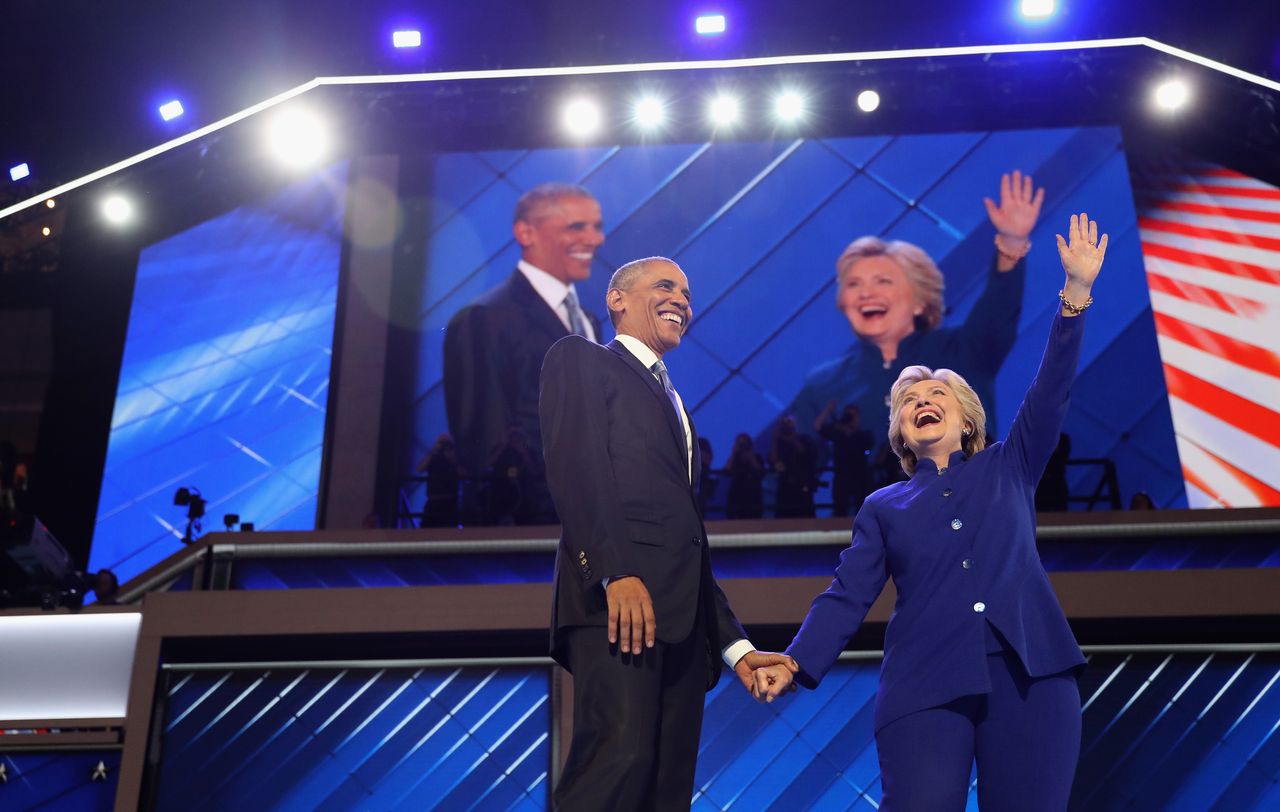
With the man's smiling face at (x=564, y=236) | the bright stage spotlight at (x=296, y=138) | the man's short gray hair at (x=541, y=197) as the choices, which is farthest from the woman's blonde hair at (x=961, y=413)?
the bright stage spotlight at (x=296, y=138)

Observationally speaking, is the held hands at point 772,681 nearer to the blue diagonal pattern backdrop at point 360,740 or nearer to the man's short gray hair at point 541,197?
the blue diagonal pattern backdrop at point 360,740

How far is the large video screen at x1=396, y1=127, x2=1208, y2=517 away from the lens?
813 centimetres

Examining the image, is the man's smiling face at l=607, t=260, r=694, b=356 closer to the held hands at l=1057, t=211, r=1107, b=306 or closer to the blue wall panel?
the held hands at l=1057, t=211, r=1107, b=306

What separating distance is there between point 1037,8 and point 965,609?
5976 mm

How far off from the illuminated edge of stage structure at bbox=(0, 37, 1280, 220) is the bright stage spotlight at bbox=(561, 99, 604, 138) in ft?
0.78

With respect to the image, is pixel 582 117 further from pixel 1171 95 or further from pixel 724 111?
pixel 1171 95

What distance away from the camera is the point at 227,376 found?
8648 mm

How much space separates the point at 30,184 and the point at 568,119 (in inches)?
132

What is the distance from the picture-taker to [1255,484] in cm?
782

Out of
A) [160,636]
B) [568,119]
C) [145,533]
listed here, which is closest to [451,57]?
[568,119]

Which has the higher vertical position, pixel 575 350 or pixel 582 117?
pixel 582 117

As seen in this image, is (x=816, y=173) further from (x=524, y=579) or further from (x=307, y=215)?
(x=524, y=579)

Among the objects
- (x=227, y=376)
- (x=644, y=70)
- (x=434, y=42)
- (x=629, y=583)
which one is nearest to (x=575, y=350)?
(x=629, y=583)

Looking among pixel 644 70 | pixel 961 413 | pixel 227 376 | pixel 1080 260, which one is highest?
pixel 644 70
